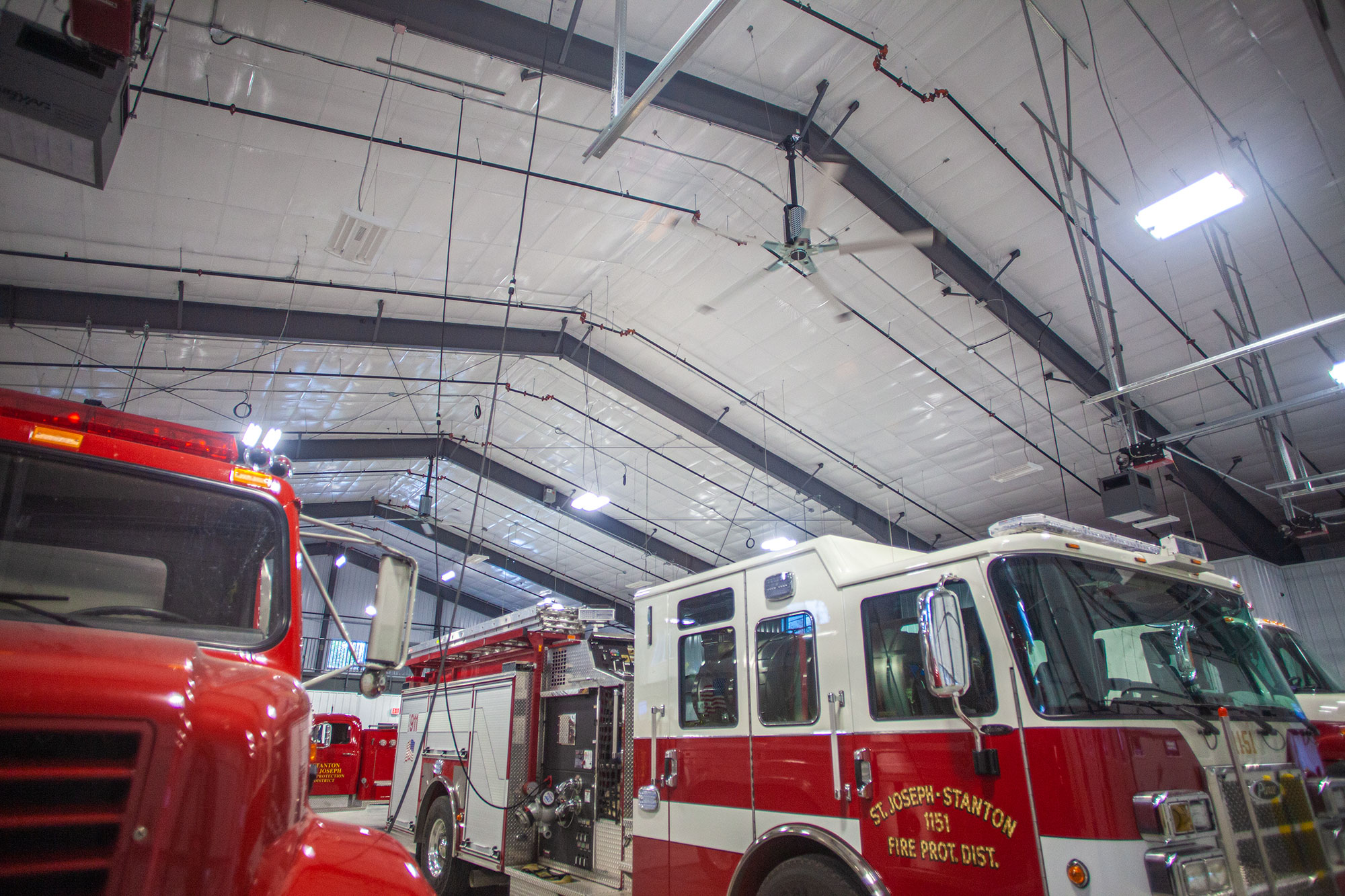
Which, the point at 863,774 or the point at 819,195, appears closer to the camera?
the point at 863,774

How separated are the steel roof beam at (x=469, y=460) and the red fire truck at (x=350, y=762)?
21.5ft

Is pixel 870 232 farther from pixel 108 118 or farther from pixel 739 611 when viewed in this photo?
pixel 108 118

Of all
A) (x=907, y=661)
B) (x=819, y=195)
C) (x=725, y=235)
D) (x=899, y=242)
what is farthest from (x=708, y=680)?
(x=725, y=235)

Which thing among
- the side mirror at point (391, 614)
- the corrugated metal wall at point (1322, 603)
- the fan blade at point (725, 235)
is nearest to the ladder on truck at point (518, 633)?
the side mirror at point (391, 614)

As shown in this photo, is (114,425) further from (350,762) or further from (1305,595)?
(1305,595)

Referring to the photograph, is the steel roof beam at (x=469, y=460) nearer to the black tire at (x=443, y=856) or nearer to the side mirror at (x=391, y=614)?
the black tire at (x=443, y=856)

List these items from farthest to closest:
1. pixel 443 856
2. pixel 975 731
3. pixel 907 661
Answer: pixel 443 856 → pixel 907 661 → pixel 975 731

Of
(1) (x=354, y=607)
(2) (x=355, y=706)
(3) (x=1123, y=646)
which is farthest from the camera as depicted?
(1) (x=354, y=607)

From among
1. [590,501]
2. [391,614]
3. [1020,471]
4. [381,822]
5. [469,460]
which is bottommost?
[381,822]

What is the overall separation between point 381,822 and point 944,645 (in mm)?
13140

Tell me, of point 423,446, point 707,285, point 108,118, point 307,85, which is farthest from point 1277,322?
point 423,446

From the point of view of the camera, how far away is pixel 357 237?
8.05 metres

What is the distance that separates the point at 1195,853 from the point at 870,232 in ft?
28.4

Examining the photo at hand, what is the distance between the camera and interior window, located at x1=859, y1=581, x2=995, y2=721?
3301 millimetres
